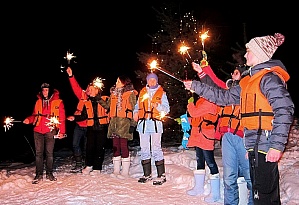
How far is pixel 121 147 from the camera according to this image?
9.81m

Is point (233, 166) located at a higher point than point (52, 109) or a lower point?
lower

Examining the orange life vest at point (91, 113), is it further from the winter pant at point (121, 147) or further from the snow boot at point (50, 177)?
the snow boot at point (50, 177)

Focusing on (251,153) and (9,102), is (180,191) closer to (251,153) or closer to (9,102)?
(251,153)

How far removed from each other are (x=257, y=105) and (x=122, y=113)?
532 cm

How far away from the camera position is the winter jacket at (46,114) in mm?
9523

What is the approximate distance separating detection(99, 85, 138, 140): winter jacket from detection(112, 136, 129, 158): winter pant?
0.13 m

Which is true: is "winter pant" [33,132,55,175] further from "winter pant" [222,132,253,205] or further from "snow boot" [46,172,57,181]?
"winter pant" [222,132,253,205]

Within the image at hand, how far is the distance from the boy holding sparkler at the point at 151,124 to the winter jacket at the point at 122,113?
672 millimetres

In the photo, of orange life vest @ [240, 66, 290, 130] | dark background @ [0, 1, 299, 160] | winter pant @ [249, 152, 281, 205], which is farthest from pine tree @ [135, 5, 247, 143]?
winter pant @ [249, 152, 281, 205]

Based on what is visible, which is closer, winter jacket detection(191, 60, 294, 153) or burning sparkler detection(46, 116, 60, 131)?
→ winter jacket detection(191, 60, 294, 153)

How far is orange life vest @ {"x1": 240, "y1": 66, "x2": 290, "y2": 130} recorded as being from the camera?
15.9ft

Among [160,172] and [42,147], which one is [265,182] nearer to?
[160,172]

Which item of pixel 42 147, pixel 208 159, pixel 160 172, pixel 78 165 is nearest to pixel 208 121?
pixel 208 159

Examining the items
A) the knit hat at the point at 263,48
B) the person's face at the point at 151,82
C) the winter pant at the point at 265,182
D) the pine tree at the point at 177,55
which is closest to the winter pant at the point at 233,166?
the winter pant at the point at 265,182
